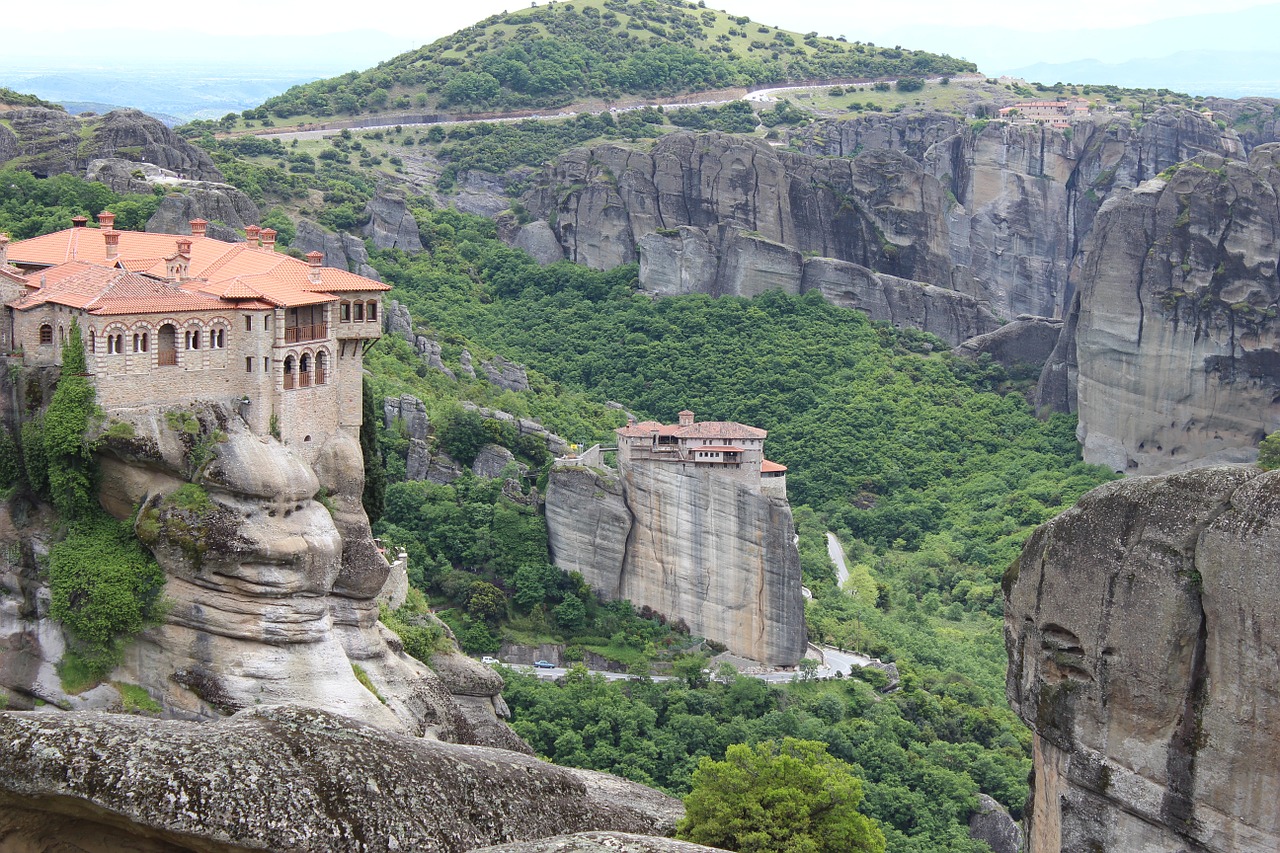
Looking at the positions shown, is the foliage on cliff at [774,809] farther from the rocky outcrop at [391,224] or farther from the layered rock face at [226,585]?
the rocky outcrop at [391,224]

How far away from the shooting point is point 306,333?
3950 cm

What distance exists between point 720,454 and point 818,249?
39354 mm

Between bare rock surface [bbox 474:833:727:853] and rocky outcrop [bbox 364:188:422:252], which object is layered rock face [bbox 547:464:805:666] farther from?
bare rock surface [bbox 474:833:727:853]

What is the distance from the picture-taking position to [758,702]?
57281 millimetres

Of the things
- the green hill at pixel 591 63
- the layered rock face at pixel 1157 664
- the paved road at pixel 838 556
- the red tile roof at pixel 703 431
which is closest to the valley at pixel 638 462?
the layered rock face at pixel 1157 664

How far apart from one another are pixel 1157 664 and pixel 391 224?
77.1 meters

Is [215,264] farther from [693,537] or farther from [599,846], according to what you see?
[693,537]

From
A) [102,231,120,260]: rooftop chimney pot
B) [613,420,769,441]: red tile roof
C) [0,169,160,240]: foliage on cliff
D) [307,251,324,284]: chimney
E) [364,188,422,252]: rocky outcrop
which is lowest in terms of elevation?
[613,420,769,441]: red tile roof

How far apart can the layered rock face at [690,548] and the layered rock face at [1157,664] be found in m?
37.4

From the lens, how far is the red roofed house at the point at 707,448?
2475 inches

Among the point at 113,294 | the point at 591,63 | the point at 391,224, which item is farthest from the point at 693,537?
the point at 591,63

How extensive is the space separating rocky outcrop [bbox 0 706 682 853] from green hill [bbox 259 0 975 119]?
108 meters

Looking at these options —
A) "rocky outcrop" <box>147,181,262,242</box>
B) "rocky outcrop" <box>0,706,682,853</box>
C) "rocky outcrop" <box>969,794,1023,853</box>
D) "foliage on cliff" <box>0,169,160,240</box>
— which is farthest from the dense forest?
"rocky outcrop" <box>0,706,682,853</box>

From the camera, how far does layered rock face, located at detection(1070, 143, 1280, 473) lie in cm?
7981
